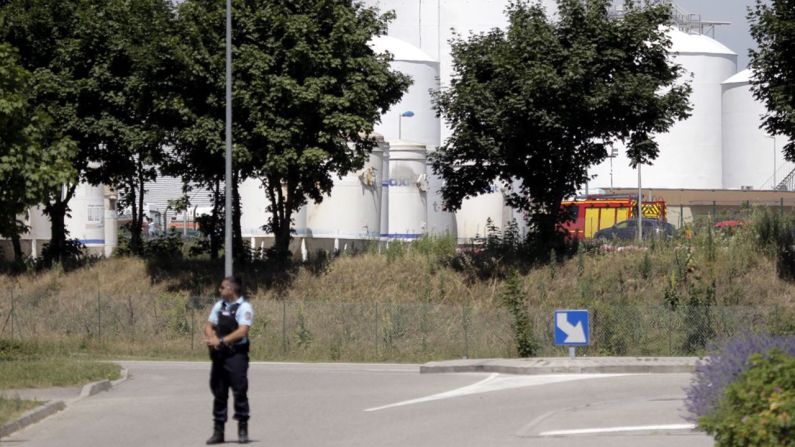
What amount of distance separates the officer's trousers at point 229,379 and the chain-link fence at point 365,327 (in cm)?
1696

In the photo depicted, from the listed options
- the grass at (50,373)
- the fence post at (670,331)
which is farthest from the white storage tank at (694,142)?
the grass at (50,373)

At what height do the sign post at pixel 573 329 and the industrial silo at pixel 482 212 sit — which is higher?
the industrial silo at pixel 482 212

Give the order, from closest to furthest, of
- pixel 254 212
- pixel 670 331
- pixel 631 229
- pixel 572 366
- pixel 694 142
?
pixel 572 366
pixel 670 331
pixel 631 229
pixel 254 212
pixel 694 142

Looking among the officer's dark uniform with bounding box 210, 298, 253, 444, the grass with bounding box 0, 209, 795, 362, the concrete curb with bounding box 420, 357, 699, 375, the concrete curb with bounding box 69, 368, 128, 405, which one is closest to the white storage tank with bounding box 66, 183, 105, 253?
the grass with bounding box 0, 209, 795, 362

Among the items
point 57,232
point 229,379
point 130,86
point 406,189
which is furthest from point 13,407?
point 406,189

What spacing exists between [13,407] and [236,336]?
5.01 m

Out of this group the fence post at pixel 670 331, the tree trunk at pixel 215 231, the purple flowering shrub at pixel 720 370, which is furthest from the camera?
the tree trunk at pixel 215 231

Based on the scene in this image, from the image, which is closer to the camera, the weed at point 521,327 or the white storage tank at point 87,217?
the weed at point 521,327

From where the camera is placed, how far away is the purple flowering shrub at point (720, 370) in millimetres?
11672

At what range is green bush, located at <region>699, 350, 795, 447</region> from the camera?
913 centimetres

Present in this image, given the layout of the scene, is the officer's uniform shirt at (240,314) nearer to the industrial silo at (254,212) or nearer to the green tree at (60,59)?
the green tree at (60,59)

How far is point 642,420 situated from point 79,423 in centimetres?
740

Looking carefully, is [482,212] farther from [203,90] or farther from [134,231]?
[203,90]

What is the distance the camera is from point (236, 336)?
13.7 m
